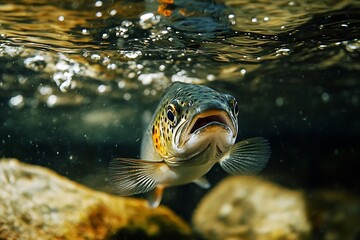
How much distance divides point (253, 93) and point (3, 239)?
48.5 ft

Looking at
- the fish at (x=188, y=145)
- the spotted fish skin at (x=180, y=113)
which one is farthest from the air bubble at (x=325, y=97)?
the spotted fish skin at (x=180, y=113)

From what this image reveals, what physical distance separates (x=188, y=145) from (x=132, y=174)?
1.21 metres

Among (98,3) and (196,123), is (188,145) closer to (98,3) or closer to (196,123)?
(196,123)

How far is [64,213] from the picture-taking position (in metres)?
6.71

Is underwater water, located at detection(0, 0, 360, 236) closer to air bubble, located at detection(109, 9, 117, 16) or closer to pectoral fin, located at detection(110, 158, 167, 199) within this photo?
air bubble, located at detection(109, 9, 117, 16)

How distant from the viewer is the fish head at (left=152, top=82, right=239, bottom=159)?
3.91 m

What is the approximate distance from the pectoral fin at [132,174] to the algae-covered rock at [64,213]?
2173mm

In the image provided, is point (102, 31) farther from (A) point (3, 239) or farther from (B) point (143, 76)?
(B) point (143, 76)

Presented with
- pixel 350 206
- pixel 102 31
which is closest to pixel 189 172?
pixel 102 31

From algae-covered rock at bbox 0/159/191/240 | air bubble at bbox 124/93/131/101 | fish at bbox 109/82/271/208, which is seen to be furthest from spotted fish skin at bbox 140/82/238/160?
air bubble at bbox 124/93/131/101

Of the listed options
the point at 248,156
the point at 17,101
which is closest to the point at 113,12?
the point at 248,156

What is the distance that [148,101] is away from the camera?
69.9 feet

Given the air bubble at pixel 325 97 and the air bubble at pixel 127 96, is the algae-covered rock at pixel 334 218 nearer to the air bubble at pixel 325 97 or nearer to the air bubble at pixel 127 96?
the air bubble at pixel 325 97

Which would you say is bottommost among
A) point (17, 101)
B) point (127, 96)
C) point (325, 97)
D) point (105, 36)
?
point (325, 97)
